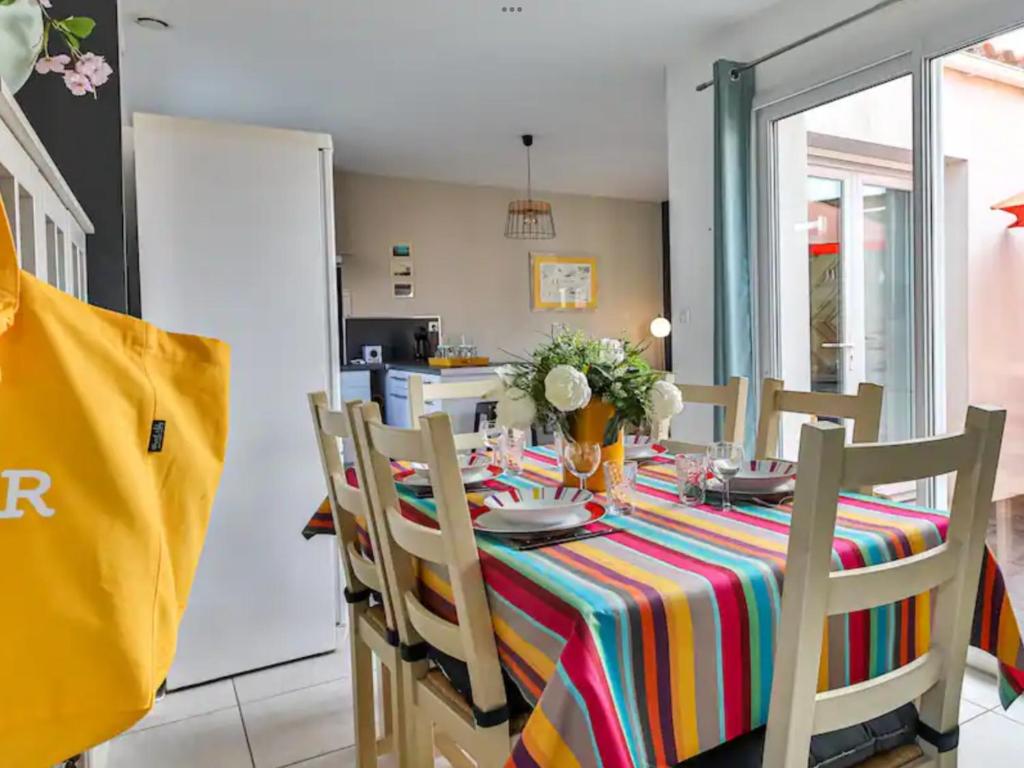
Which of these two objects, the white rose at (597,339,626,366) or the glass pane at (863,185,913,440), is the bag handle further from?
the glass pane at (863,185,913,440)

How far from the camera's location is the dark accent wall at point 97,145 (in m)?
1.89

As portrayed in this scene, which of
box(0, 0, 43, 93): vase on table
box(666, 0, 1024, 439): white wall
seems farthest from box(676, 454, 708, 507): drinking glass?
box(666, 0, 1024, 439): white wall

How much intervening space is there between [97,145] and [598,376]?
151 cm

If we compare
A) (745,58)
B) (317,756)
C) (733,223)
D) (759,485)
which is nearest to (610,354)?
(759,485)

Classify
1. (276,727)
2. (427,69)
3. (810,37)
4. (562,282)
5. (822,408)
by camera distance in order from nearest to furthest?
(822,408), (276,727), (810,37), (427,69), (562,282)

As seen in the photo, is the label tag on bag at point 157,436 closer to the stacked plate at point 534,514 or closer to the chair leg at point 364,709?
the stacked plate at point 534,514

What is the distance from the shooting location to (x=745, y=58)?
10.7 feet

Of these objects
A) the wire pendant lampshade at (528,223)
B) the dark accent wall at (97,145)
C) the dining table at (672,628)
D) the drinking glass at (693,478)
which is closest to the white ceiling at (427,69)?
the wire pendant lampshade at (528,223)

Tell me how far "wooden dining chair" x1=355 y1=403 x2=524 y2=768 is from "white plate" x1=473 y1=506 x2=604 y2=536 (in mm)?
128

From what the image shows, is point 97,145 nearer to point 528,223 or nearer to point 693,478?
point 693,478

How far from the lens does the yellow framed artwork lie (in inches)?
268

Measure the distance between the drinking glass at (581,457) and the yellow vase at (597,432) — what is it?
2cm

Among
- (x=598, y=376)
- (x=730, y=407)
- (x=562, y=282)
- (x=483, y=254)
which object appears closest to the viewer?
(x=598, y=376)

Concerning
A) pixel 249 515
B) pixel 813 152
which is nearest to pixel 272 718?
pixel 249 515
